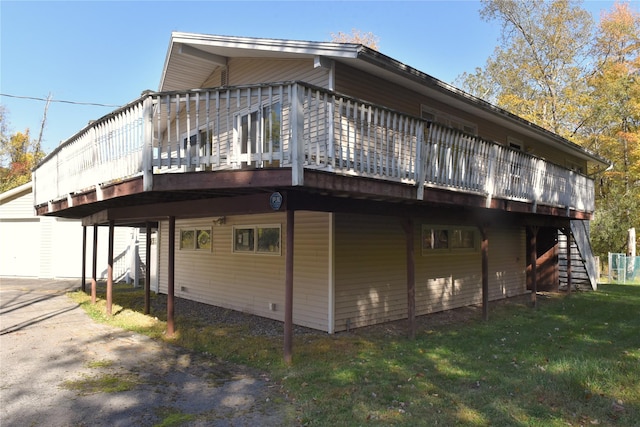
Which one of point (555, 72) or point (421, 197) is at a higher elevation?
point (555, 72)

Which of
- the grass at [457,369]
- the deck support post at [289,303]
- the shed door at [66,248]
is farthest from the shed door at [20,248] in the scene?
the deck support post at [289,303]

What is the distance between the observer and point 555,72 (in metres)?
28.8

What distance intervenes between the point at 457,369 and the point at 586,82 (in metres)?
28.7

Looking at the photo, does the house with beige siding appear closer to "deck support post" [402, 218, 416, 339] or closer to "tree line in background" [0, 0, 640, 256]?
"deck support post" [402, 218, 416, 339]

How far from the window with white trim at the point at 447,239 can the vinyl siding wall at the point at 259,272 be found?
322 cm

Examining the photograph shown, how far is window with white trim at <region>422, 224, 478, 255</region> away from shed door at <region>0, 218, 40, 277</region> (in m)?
17.2

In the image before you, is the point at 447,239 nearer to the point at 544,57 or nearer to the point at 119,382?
the point at 119,382

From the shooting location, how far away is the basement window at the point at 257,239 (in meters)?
10.1

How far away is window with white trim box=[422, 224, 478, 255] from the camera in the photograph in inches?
431

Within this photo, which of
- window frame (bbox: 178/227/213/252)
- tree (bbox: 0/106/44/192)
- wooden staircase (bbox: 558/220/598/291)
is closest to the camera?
window frame (bbox: 178/227/213/252)

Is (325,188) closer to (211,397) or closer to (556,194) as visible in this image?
(211,397)

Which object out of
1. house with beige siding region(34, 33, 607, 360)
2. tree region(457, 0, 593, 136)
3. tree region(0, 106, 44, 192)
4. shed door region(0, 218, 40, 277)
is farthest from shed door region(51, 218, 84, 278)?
tree region(457, 0, 593, 136)

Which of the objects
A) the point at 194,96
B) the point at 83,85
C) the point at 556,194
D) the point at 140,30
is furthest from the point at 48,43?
the point at 556,194

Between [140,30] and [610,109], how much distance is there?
2516 centimetres
